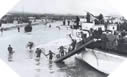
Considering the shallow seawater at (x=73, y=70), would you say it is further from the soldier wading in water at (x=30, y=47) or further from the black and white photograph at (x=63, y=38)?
the soldier wading in water at (x=30, y=47)

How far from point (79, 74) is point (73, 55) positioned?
0.14 metres

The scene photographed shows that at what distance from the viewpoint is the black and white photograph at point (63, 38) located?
2467mm

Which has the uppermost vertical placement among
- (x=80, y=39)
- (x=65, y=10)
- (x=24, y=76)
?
(x=65, y=10)

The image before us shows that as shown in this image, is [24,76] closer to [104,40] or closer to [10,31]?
[10,31]

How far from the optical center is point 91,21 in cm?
251

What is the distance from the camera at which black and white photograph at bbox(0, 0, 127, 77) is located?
8.09 feet

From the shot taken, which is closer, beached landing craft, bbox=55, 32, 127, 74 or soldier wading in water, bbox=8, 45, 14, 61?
beached landing craft, bbox=55, 32, 127, 74

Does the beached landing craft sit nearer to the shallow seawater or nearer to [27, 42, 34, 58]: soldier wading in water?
the shallow seawater

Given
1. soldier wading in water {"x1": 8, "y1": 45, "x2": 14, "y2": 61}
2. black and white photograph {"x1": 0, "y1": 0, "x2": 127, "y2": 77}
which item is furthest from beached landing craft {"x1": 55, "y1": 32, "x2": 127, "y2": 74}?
soldier wading in water {"x1": 8, "y1": 45, "x2": 14, "y2": 61}

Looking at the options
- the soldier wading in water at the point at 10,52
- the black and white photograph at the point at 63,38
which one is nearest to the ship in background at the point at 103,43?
the black and white photograph at the point at 63,38

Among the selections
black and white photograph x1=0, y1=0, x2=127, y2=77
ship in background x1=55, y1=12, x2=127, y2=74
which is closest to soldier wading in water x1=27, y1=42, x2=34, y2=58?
black and white photograph x1=0, y1=0, x2=127, y2=77

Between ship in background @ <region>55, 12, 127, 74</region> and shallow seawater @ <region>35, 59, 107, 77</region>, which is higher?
ship in background @ <region>55, 12, 127, 74</region>

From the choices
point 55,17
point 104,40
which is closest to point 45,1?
point 55,17

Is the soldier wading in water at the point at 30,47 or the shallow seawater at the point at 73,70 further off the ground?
the soldier wading in water at the point at 30,47
